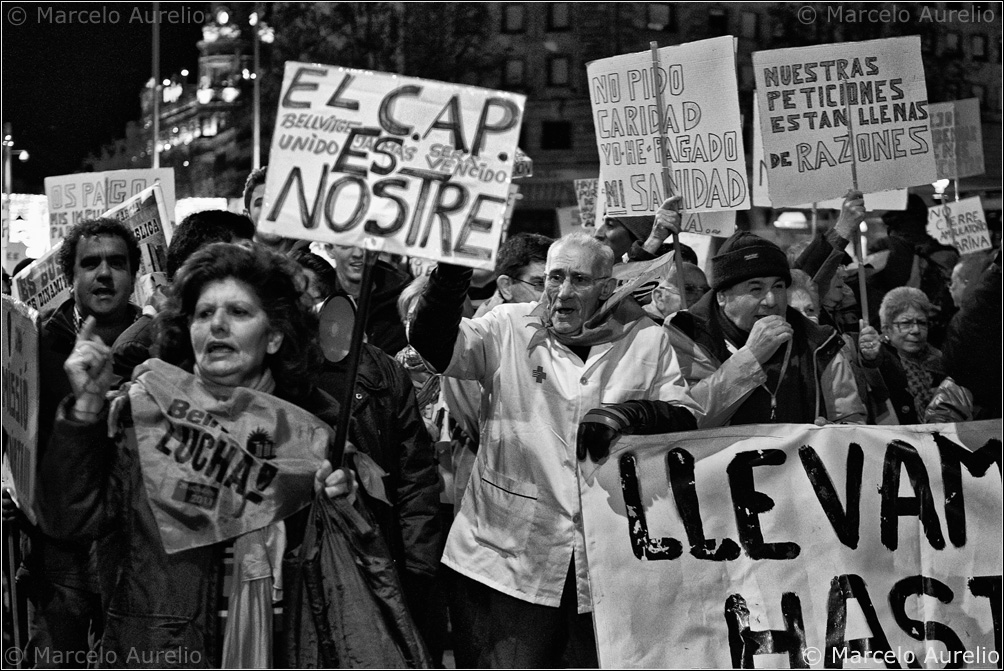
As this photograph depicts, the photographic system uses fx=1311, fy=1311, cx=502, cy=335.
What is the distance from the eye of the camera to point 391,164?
4.07m

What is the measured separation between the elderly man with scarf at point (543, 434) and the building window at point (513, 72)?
129 feet

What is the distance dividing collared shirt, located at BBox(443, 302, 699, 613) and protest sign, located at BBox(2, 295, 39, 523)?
5.00 ft

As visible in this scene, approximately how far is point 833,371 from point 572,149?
1527 inches

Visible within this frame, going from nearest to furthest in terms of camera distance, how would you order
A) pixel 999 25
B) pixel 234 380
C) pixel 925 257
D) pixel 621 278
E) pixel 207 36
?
pixel 234 380
pixel 621 278
pixel 925 257
pixel 999 25
pixel 207 36

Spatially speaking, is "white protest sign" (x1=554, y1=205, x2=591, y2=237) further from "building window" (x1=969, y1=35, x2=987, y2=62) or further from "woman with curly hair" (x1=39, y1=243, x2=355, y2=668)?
"building window" (x1=969, y1=35, x2=987, y2=62)

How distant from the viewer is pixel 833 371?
4.97 m

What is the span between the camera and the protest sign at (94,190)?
830 cm

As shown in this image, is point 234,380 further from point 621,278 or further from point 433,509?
point 621,278

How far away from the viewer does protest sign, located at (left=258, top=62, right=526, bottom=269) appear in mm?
3992

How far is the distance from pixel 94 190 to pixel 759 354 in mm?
5175

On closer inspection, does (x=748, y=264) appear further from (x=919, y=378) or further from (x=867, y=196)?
(x=867, y=196)

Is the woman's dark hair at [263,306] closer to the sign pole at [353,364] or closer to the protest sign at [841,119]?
the sign pole at [353,364]

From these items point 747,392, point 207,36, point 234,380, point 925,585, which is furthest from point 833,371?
point 207,36

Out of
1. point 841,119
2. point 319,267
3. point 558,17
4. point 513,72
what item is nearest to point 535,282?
point 319,267
